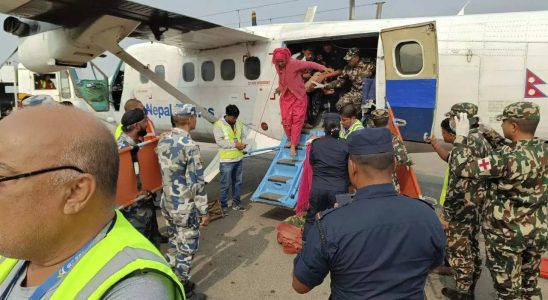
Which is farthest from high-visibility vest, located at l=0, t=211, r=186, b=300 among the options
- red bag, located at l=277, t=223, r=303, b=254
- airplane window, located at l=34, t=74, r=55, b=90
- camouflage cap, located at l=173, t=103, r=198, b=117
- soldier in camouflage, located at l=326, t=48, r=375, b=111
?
airplane window, located at l=34, t=74, r=55, b=90

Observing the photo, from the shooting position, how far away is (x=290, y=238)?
5316 millimetres

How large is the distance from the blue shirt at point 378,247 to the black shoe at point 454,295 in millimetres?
2337

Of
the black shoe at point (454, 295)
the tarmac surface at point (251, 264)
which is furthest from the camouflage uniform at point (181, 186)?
the black shoe at point (454, 295)

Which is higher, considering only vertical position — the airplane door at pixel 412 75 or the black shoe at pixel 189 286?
the airplane door at pixel 412 75

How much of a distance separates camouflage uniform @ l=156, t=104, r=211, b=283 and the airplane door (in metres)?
3.76

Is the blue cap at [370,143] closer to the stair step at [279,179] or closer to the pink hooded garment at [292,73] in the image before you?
the stair step at [279,179]

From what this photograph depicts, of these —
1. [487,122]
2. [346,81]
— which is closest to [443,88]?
[487,122]

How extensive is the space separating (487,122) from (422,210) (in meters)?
4.85

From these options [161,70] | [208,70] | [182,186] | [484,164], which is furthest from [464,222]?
[161,70]

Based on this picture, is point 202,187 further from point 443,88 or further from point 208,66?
point 208,66

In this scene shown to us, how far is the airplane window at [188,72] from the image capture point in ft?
30.0

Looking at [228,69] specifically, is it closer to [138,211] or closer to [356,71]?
[356,71]

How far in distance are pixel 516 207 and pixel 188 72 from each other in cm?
759

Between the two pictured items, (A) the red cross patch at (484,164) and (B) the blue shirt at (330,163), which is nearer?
(A) the red cross patch at (484,164)
